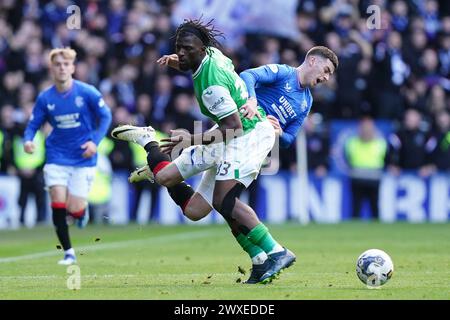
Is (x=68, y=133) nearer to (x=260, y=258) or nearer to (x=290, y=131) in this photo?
(x=290, y=131)

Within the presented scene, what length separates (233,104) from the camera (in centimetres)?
998

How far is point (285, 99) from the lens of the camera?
441 inches

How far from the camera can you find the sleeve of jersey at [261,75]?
10.5 meters

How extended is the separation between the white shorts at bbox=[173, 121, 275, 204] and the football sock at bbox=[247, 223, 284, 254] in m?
0.47

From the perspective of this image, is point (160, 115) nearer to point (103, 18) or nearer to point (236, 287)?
point (103, 18)

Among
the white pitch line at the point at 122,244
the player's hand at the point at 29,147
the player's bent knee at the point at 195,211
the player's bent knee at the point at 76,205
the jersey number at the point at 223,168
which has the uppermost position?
the player's hand at the point at 29,147

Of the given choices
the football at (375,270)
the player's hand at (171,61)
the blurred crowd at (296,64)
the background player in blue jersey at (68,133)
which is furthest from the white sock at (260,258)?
the blurred crowd at (296,64)

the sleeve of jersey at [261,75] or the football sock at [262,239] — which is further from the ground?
the sleeve of jersey at [261,75]

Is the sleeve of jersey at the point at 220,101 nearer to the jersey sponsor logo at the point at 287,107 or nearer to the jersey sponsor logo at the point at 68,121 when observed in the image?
the jersey sponsor logo at the point at 287,107

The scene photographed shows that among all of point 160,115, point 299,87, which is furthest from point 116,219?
point 299,87

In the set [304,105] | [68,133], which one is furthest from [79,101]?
[304,105]

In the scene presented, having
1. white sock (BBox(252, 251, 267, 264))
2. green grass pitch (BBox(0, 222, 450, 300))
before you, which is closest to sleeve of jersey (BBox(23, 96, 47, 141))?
green grass pitch (BBox(0, 222, 450, 300))

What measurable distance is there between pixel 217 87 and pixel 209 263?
12.3ft

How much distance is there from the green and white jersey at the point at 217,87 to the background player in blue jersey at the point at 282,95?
58 centimetres
